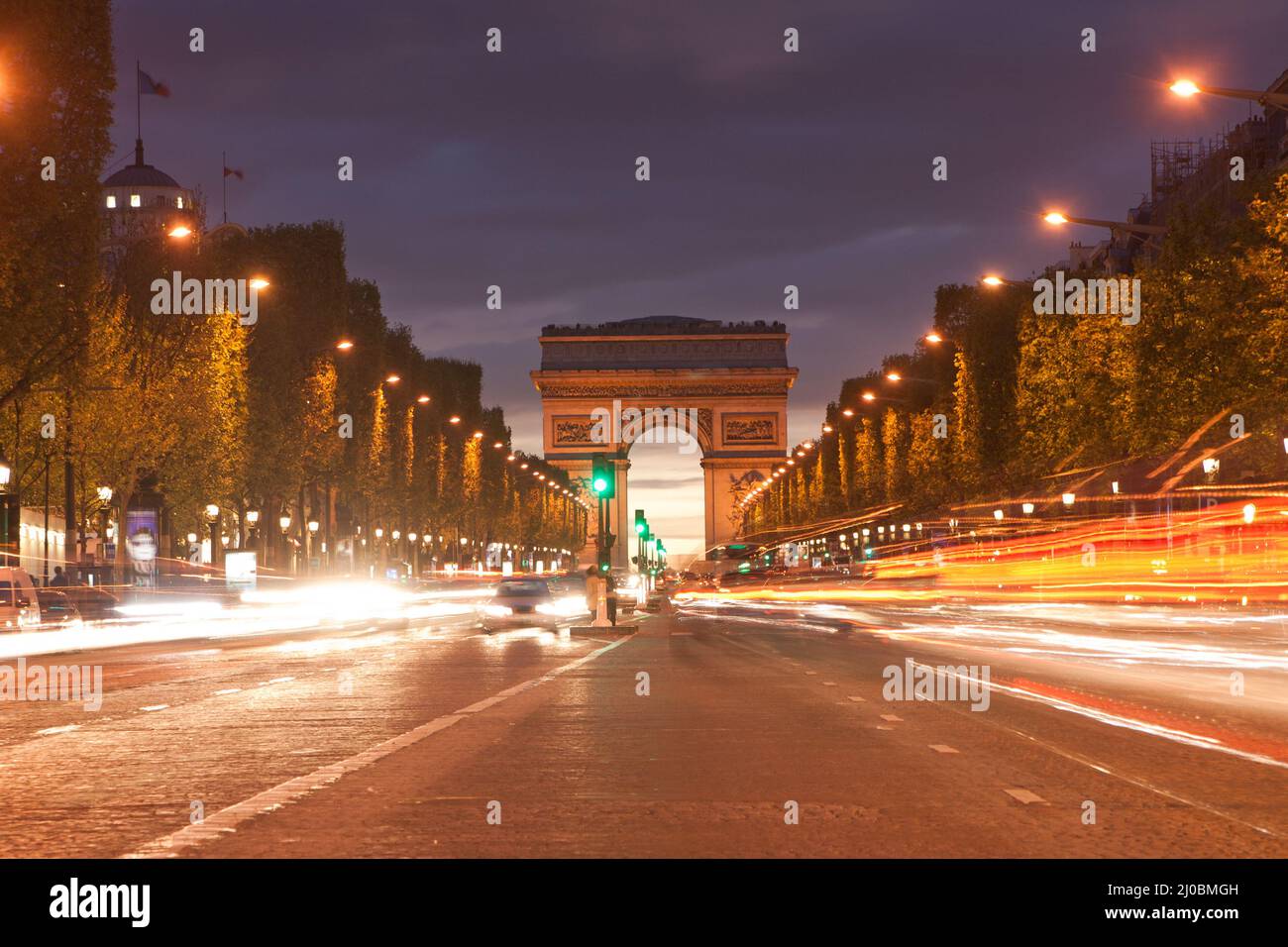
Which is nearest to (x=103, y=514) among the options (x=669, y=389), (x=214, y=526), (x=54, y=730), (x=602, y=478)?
(x=214, y=526)

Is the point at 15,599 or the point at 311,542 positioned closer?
the point at 15,599

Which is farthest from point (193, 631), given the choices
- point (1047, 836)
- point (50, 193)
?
point (1047, 836)

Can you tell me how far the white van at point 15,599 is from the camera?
27766mm

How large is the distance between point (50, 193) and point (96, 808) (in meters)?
29.5

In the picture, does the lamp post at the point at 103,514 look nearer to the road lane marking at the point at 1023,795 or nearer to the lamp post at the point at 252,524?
the lamp post at the point at 252,524

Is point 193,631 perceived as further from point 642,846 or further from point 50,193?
point 642,846

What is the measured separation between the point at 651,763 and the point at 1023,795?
2669 mm

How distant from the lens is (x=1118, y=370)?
4559cm

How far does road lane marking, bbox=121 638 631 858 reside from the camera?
760 centimetres

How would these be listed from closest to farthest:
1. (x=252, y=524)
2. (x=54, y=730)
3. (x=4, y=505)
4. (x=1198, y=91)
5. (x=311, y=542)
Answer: (x=54, y=730)
(x=1198, y=91)
(x=4, y=505)
(x=252, y=524)
(x=311, y=542)

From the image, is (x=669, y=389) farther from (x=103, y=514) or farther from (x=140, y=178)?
(x=103, y=514)

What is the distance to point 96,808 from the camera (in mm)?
8875

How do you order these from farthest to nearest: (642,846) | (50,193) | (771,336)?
(771,336) < (50,193) < (642,846)

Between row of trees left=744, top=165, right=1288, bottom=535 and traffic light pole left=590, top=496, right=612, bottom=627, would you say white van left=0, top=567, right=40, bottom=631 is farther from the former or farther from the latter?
row of trees left=744, top=165, right=1288, bottom=535
